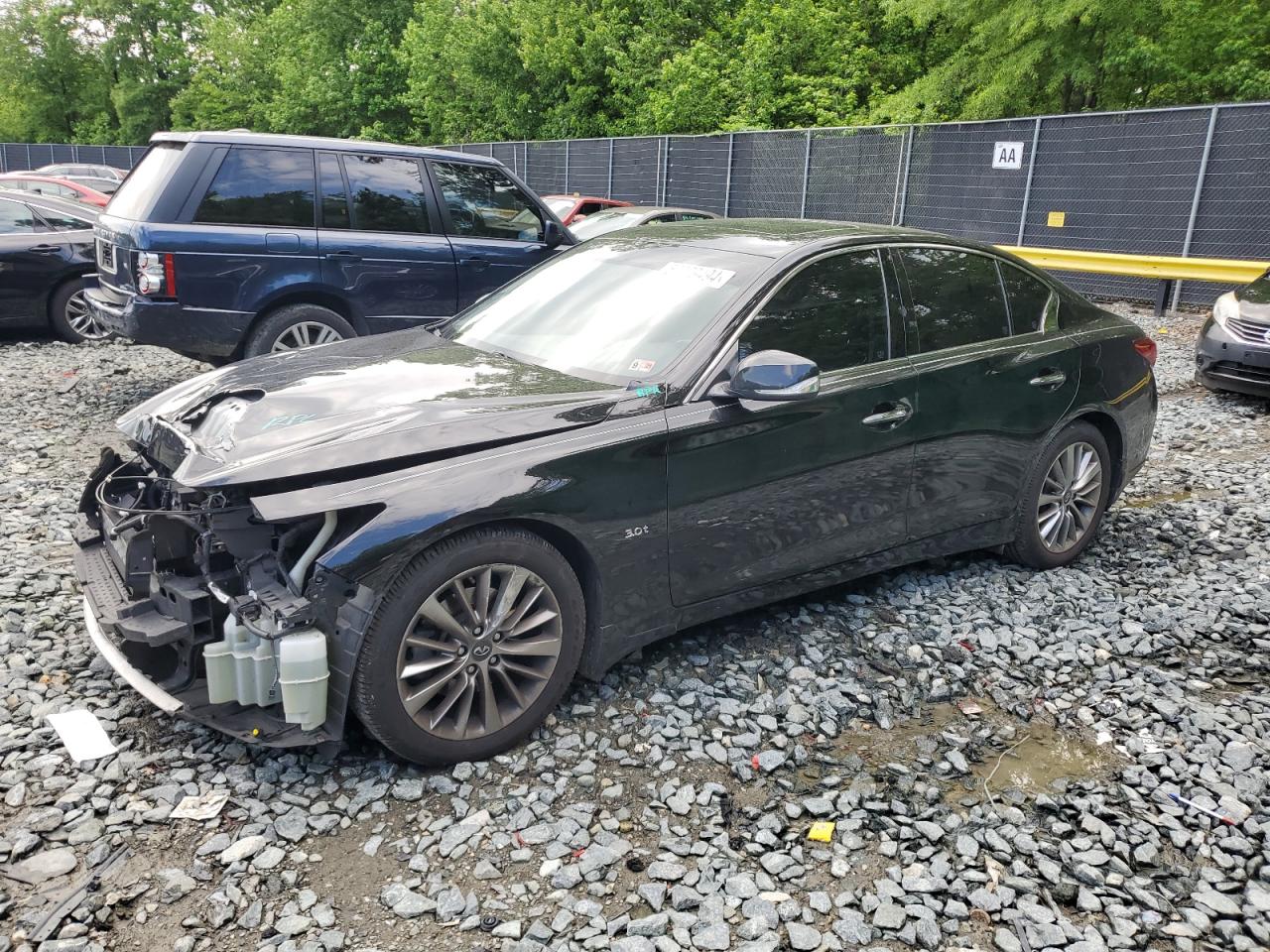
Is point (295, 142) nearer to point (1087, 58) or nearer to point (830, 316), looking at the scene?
point (830, 316)

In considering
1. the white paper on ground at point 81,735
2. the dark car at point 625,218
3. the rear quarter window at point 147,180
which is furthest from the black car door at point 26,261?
the white paper on ground at point 81,735

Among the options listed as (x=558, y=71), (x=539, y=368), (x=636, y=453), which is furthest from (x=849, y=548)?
(x=558, y=71)

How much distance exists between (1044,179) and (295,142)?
450 inches

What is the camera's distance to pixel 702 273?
161 inches

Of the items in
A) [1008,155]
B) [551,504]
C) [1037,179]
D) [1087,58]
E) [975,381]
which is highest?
[1087,58]

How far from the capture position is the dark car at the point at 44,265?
31.9 ft

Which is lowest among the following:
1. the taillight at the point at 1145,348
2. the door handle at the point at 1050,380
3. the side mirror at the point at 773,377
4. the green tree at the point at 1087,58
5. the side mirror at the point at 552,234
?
the door handle at the point at 1050,380

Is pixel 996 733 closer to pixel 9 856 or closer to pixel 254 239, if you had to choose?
pixel 9 856

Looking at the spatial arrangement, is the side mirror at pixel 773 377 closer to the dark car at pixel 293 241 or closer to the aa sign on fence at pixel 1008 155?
the dark car at pixel 293 241

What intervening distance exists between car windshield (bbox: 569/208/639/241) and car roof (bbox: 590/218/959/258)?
752 cm

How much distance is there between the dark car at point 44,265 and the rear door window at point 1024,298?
836cm

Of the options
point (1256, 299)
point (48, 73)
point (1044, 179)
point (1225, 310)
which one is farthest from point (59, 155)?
point (1256, 299)

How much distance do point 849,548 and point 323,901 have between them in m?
2.43

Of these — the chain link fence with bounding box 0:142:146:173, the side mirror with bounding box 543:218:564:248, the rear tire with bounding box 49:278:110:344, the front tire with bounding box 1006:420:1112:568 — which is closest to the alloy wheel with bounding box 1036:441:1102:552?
the front tire with bounding box 1006:420:1112:568
